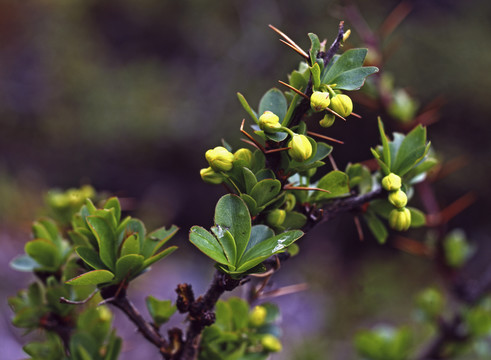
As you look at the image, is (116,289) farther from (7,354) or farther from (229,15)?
(229,15)

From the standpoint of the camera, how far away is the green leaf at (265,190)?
386 mm

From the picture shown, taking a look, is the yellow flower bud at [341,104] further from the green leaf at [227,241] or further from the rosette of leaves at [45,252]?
the rosette of leaves at [45,252]

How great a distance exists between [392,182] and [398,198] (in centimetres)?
2

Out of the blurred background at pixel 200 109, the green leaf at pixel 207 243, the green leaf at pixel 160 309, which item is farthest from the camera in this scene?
the blurred background at pixel 200 109

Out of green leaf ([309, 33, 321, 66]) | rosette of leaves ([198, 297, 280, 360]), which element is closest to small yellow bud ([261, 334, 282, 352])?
rosette of leaves ([198, 297, 280, 360])

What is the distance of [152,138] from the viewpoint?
116 inches

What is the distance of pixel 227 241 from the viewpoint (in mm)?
388

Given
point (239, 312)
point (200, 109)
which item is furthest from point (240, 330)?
point (200, 109)

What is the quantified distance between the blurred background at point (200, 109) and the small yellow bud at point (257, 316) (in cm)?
148

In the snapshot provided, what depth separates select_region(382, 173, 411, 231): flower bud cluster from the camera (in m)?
0.41

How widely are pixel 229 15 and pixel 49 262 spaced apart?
287 cm

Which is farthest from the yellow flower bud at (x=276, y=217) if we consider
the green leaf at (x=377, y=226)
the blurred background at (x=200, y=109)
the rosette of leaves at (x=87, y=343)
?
the blurred background at (x=200, y=109)

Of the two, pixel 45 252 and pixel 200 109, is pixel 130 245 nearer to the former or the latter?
pixel 45 252

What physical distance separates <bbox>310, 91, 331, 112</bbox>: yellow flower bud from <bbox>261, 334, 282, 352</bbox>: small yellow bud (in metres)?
0.30
